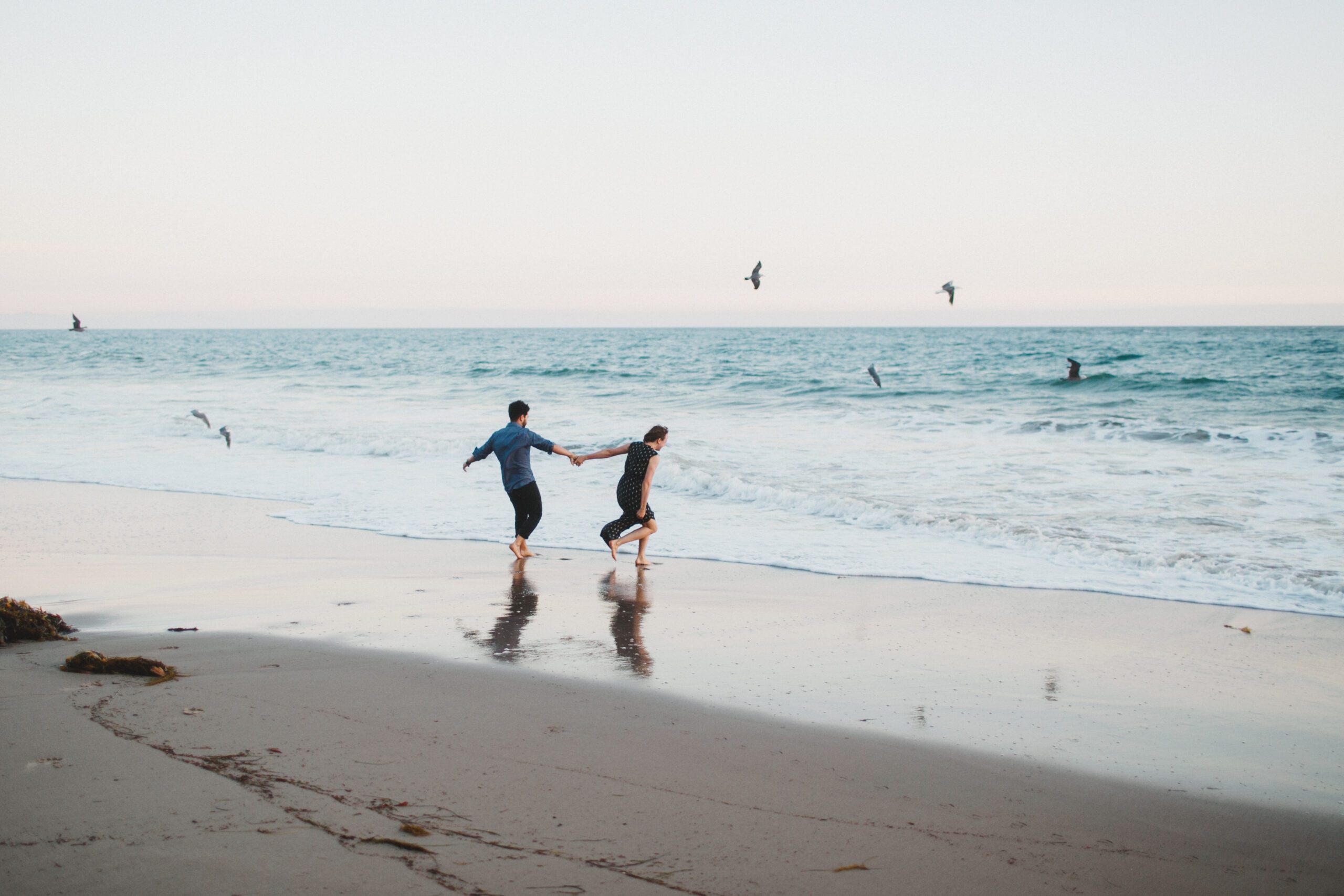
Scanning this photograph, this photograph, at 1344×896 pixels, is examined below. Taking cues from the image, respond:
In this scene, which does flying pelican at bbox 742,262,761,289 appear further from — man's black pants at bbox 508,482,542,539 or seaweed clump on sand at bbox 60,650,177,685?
seaweed clump on sand at bbox 60,650,177,685

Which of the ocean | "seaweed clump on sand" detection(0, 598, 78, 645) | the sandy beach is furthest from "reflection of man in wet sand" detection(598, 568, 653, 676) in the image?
"seaweed clump on sand" detection(0, 598, 78, 645)

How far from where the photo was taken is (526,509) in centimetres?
870

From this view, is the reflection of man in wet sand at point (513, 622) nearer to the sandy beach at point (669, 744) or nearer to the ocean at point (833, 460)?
the sandy beach at point (669, 744)

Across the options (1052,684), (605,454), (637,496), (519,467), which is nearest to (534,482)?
(519,467)

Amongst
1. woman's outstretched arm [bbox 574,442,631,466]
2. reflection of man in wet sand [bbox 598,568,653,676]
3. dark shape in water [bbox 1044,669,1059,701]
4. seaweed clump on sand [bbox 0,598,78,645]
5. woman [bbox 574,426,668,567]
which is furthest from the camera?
woman's outstretched arm [bbox 574,442,631,466]

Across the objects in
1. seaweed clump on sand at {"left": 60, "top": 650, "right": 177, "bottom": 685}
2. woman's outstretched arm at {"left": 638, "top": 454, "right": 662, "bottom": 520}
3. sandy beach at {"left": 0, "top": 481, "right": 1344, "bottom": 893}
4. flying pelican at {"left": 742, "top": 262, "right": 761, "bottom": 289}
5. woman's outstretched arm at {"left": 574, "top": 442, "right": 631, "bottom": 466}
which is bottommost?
sandy beach at {"left": 0, "top": 481, "right": 1344, "bottom": 893}

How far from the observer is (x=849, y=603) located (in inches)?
266

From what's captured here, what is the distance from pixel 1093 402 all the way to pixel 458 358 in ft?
109

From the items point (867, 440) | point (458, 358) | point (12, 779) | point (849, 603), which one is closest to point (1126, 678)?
point (849, 603)

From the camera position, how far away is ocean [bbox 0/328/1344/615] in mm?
8516

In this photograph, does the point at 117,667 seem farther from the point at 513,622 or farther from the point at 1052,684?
the point at 1052,684

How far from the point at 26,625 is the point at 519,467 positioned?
4.31 m

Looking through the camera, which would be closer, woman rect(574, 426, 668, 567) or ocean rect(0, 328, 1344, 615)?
woman rect(574, 426, 668, 567)

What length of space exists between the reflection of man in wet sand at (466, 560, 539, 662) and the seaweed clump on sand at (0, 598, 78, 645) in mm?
2331
